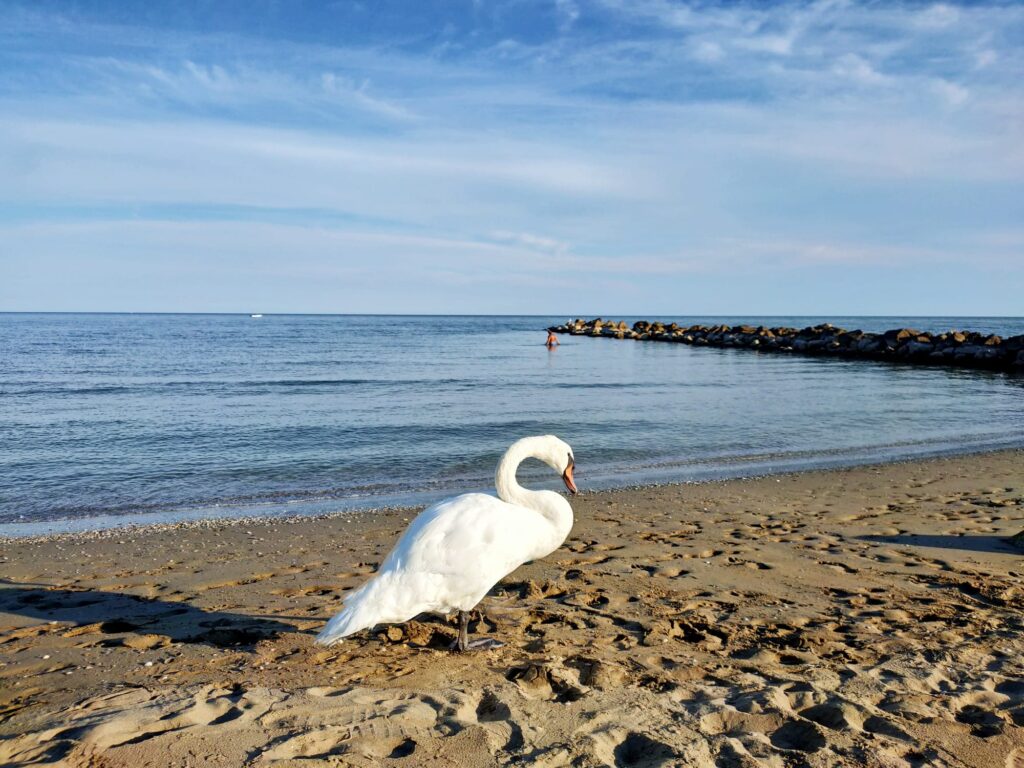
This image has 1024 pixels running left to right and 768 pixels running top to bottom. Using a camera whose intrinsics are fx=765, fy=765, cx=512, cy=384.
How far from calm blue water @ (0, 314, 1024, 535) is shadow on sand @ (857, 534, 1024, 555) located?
4.29 meters

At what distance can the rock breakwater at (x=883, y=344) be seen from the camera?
36062 mm

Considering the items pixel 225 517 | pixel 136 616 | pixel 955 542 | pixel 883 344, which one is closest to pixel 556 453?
pixel 136 616

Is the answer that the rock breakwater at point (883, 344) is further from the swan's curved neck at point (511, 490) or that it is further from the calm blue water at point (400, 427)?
the swan's curved neck at point (511, 490)

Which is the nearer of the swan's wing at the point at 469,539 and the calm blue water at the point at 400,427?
the swan's wing at the point at 469,539

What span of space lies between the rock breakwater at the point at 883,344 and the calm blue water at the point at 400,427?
15.0ft

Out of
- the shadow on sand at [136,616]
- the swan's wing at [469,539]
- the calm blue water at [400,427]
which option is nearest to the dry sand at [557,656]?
the shadow on sand at [136,616]

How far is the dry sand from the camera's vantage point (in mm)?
3428

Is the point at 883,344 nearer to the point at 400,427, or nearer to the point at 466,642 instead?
the point at 400,427

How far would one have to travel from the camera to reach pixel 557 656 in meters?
4.54

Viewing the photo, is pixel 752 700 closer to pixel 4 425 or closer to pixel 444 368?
pixel 4 425

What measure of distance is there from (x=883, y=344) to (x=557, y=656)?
1699 inches

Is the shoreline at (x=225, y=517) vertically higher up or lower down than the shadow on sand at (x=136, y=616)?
lower down

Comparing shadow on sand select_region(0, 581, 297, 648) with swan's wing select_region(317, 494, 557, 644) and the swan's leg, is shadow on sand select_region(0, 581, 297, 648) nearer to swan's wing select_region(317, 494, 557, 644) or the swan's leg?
swan's wing select_region(317, 494, 557, 644)

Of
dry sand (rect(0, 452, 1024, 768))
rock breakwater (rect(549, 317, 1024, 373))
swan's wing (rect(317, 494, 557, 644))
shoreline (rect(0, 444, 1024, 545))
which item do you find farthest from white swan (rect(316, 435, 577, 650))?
rock breakwater (rect(549, 317, 1024, 373))
